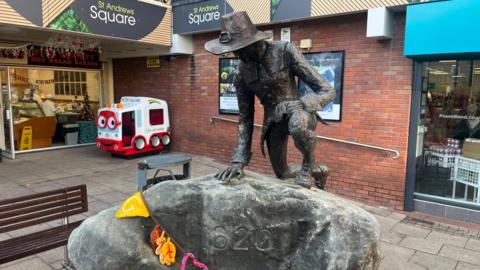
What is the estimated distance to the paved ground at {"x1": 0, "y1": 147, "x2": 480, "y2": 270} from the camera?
407 cm

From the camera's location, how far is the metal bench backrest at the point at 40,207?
11.6ft

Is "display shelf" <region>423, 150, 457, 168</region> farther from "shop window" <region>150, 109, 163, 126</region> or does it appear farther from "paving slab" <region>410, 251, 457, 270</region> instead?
"shop window" <region>150, 109, 163, 126</region>

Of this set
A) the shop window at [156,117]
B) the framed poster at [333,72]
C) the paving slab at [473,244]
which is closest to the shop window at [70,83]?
the shop window at [156,117]

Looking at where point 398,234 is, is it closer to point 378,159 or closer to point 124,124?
point 378,159

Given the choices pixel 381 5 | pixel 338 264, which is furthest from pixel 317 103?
pixel 381 5

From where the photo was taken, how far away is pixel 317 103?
296 cm

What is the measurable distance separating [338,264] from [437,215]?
389 centimetres

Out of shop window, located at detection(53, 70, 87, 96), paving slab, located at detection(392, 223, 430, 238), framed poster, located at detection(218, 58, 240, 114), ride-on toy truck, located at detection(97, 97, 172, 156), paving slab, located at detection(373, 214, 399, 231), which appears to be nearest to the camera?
paving slab, located at detection(392, 223, 430, 238)

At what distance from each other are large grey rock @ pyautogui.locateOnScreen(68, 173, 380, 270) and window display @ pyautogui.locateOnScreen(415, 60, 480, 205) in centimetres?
362

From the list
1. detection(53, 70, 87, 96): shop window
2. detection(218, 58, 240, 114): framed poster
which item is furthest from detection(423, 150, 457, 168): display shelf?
detection(53, 70, 87, 96): shop window

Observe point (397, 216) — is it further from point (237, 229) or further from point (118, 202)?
point (118, 202)

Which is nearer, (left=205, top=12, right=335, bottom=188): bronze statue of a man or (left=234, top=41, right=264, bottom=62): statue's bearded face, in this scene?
(left=205, top=12, right=335, bottom=188): bronze statue of a man

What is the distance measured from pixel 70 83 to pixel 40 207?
7784mm

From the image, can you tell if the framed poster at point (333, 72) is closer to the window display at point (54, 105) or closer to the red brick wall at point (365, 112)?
the red brick wall at point (365, 112)
